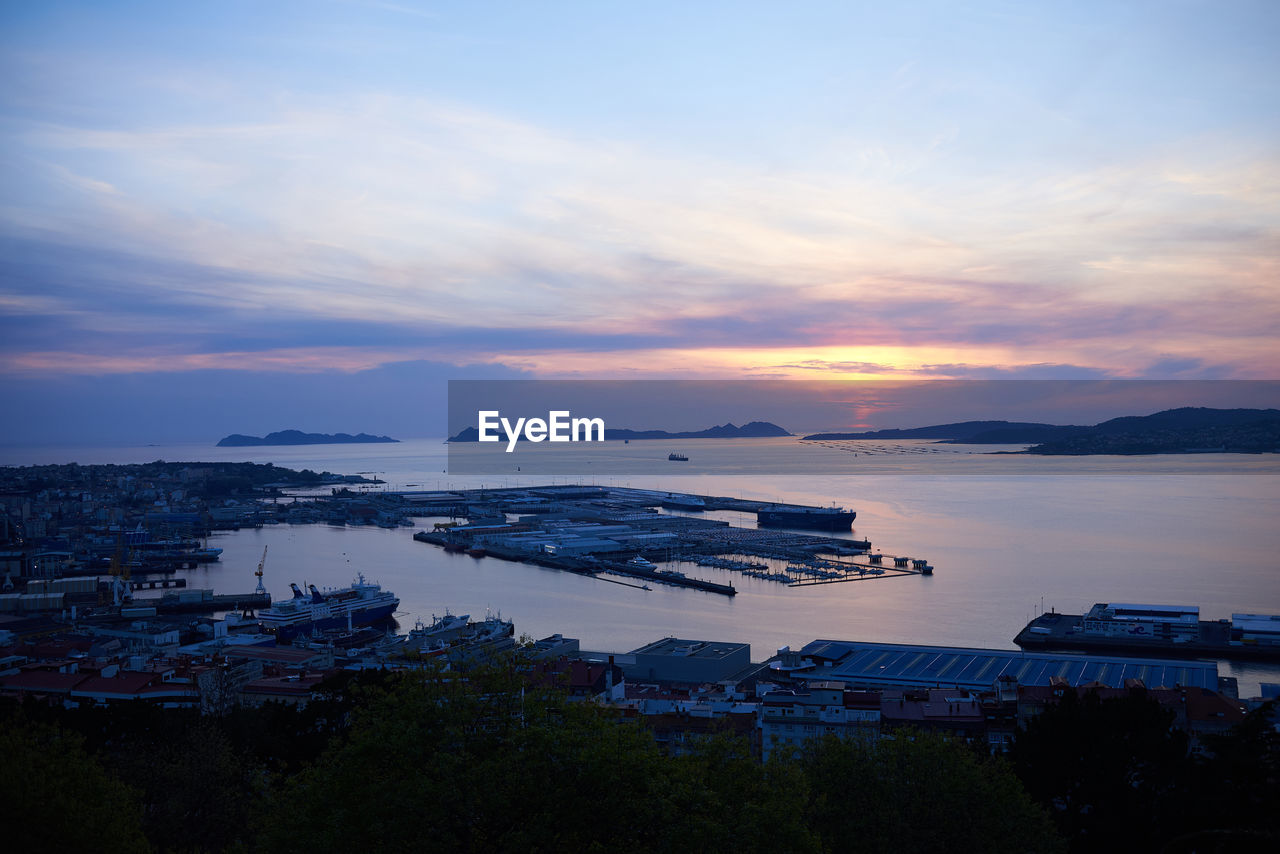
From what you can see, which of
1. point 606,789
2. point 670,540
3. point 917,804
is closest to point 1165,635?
point 917,804

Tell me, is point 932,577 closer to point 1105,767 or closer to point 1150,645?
point 1150,645

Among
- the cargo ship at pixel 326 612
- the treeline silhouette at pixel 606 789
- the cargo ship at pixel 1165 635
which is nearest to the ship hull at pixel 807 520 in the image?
the cargo ship at pixel 1165 635

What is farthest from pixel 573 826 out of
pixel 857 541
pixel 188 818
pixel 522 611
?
pixel 857 541

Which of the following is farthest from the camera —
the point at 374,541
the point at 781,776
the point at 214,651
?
the point at 374,541

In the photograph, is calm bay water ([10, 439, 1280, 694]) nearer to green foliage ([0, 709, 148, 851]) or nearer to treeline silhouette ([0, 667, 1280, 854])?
treeline silhouette ([0, 667, 1280, 854])

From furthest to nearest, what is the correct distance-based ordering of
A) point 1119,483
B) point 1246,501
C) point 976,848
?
1. point 1119,483
2. point 1246,501
3. point 976,848

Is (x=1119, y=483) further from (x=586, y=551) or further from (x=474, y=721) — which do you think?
(x=474, y=721)
